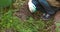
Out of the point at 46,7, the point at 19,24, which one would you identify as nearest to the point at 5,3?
the point at 19,24

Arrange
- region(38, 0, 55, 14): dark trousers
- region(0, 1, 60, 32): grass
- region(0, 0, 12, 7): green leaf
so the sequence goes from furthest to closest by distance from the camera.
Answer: region(0, 0, 12, 7): green leaf, region(38, 0, 55, 14): dark trousers, region(0, 1, 60, 32): grass

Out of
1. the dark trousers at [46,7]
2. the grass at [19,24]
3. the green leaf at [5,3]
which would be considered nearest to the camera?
the grass at [19,24]

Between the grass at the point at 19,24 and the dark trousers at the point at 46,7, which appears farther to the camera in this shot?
the dark trousers at the point at 46,7

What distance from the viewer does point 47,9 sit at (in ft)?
10.3

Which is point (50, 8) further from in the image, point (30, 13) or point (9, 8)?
point (9, 8)

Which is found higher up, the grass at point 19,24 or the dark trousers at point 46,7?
the dark trousers at point 46,7

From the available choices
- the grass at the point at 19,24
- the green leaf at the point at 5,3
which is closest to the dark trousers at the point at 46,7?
the grass at the point at 19,24

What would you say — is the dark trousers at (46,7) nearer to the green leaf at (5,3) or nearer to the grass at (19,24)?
the grass at (19,24)

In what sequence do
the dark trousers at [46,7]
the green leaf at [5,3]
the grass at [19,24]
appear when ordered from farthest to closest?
the green leaf at [5,3] → the dark trousers at [46,7] → the grass at [19,24]

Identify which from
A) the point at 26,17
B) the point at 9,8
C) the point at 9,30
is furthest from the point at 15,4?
the point at 9,30

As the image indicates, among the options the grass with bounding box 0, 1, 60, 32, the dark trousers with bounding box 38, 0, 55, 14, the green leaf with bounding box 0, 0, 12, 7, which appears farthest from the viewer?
the green leaf with bounding box 0, 0, 12, 7

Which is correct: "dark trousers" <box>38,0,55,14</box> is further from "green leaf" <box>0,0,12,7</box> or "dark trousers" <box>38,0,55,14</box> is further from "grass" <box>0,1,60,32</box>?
"green leaf" <box>0,0,12,7</box>

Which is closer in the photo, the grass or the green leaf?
the grass

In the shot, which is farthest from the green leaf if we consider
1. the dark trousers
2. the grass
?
the dark trousers
